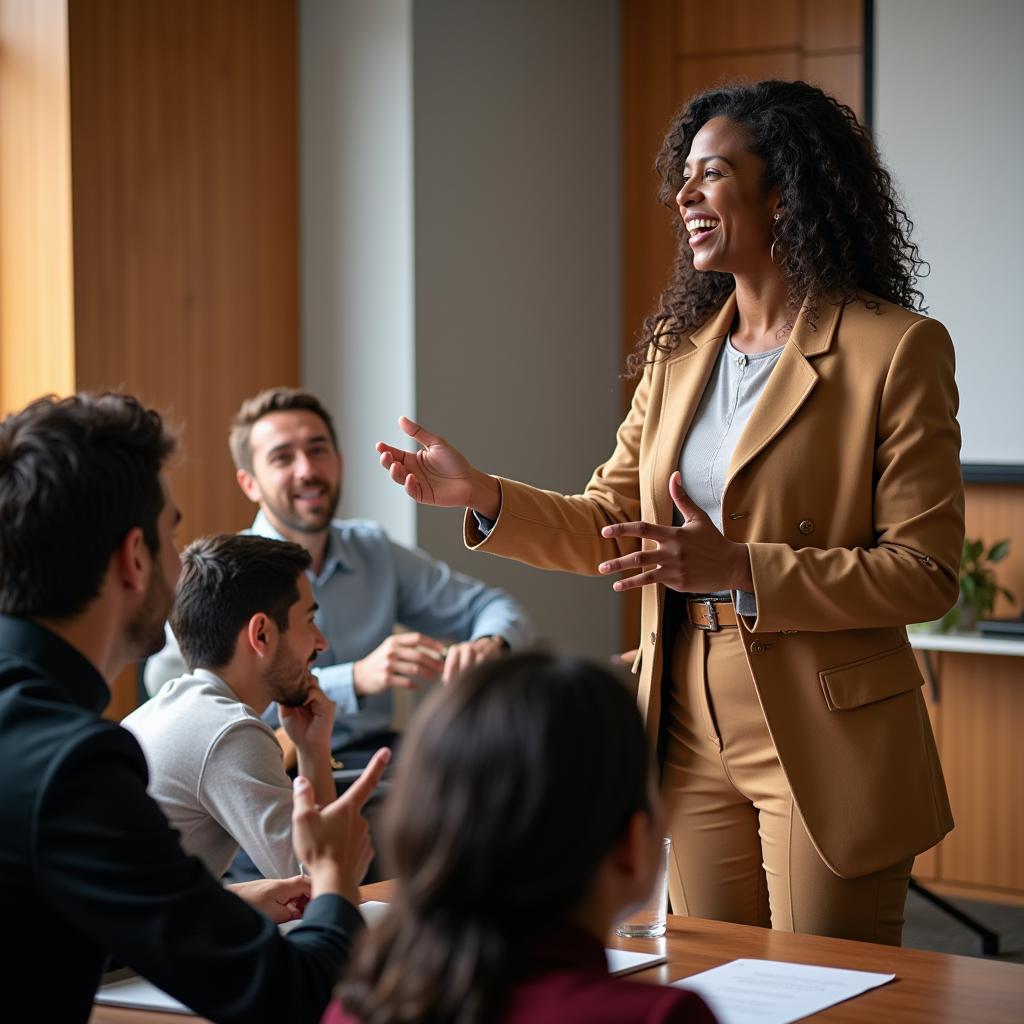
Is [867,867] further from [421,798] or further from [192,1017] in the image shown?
[421,798]

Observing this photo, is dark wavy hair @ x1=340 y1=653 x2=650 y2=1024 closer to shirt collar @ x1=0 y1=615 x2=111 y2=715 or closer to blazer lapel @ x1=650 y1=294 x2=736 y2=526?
shirt collar @ x1=0 y1=615 x2=111 y2=715

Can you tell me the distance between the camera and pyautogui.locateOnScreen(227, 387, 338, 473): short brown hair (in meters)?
3.62

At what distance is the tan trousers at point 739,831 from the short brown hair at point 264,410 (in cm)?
178

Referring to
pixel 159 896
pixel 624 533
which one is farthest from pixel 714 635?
pixel 159 896

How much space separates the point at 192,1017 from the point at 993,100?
3773 millimetres

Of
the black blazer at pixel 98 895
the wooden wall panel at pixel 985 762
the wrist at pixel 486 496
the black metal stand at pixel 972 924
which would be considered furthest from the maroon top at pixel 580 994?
the wooden wall panel at pixel 985 762

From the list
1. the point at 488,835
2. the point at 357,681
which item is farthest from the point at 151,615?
the point at 357,681

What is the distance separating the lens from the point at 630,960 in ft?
5.23

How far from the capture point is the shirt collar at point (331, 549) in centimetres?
354

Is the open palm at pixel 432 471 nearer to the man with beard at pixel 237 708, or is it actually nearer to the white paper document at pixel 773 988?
the man with beard at pixel 237 708

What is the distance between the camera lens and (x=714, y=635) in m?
2.06

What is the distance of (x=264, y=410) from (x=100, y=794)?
8.23 feet

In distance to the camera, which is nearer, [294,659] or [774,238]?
[774,238]

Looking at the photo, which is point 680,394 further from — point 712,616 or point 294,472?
point 294,472
